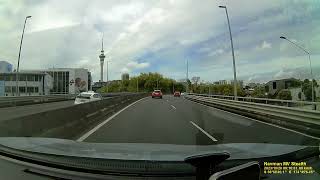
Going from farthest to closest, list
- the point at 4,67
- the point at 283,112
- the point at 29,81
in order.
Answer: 1. the point at 29,81
2. the point at 4,67
3. the point at 283,112

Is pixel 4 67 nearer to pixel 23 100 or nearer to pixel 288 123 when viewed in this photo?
pixel 23 100

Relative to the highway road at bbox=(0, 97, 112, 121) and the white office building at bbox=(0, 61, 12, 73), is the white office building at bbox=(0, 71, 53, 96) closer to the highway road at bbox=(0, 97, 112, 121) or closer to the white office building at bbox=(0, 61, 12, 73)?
the white office building at bbox=(0, 61, 12, 73)

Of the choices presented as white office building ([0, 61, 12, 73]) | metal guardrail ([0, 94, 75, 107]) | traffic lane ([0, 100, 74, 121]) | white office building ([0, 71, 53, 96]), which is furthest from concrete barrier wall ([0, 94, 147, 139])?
white office building ([0, 61, 12, 73])

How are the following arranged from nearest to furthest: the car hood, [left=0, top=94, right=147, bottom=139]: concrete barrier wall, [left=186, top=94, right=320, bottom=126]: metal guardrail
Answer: the car hood
[left=0, top=94, right=147, bottom=139]: concrete barrier wall
[left=186, top=94, right=320, bottom=126]: metal guardrail

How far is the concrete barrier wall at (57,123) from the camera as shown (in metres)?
9.40

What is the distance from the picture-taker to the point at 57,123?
1236cm

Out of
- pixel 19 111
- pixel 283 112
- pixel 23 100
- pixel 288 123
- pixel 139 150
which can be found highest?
pixel 23 100

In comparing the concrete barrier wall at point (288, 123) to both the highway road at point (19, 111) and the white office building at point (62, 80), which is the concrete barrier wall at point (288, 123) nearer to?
the highway road at point (19, 111)

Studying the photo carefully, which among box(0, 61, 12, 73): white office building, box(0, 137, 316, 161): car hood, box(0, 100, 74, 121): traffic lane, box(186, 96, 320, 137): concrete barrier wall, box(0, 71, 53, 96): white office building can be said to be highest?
box(0, 61, 12, 73): white office building

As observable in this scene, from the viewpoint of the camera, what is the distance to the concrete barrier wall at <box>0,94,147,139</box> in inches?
370

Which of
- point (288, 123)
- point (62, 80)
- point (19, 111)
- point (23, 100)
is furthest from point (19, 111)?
point (62, 80)

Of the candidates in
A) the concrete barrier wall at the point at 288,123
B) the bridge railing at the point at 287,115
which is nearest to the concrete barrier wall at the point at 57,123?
the concrete barrier wall at the point at 288,123

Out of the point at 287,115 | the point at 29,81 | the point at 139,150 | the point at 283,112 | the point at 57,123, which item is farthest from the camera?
the point at 29,81

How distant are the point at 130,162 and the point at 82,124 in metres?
12.0
